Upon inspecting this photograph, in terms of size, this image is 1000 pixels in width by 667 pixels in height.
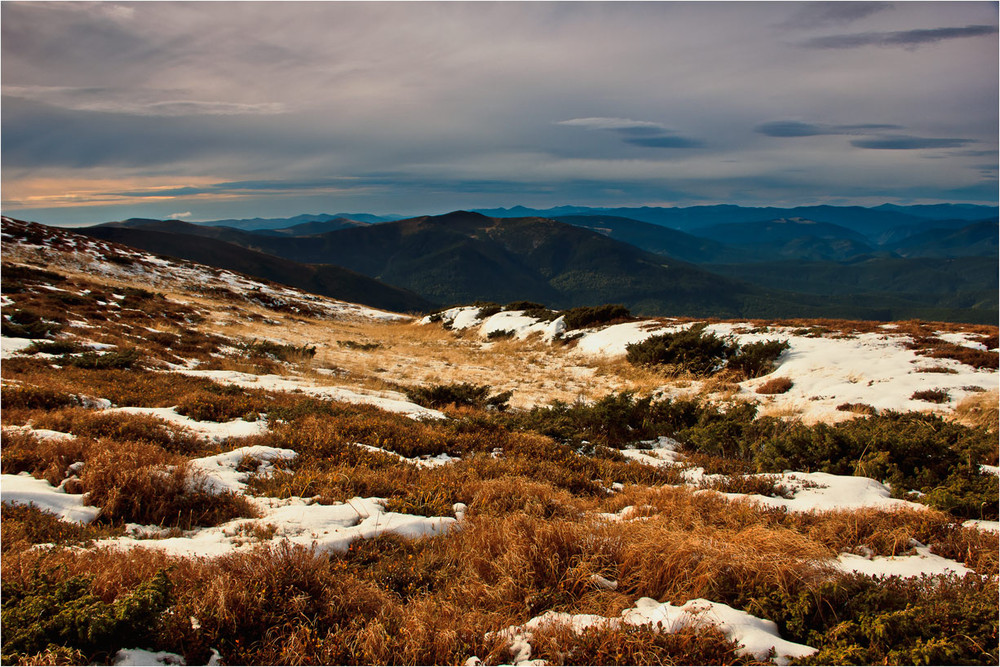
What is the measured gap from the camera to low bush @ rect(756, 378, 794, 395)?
45.7 ft

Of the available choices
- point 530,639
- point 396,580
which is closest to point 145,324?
point 396,580

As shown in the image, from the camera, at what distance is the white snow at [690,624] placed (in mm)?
3094

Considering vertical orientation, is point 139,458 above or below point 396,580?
above

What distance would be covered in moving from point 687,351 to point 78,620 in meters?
18.4

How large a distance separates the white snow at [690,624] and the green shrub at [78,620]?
7.51 feet

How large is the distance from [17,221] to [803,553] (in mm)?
78962

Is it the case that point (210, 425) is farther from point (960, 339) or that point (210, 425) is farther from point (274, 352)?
point (960, 339)

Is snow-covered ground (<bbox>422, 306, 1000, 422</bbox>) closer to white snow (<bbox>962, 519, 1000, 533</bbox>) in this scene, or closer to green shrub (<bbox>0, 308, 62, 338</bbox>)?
white snow (<bbox>962, 519, 1000, 533</bbox>)

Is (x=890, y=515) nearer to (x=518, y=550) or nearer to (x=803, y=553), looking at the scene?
(x=803, y=553)

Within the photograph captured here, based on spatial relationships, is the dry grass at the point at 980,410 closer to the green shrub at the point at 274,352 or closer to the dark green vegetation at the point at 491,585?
the dark green vegetation at the point at 491,585

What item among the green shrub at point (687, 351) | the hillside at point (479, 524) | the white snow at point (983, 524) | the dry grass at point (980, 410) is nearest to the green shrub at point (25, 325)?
the hillside at point (479, 524)

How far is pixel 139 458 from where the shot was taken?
5.51m

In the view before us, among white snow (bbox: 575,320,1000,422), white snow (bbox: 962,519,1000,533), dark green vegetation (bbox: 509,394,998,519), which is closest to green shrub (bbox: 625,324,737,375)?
white snow (bbox: 575,320,1000,422)

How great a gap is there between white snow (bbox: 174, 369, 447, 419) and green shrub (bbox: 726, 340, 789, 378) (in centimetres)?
1147
